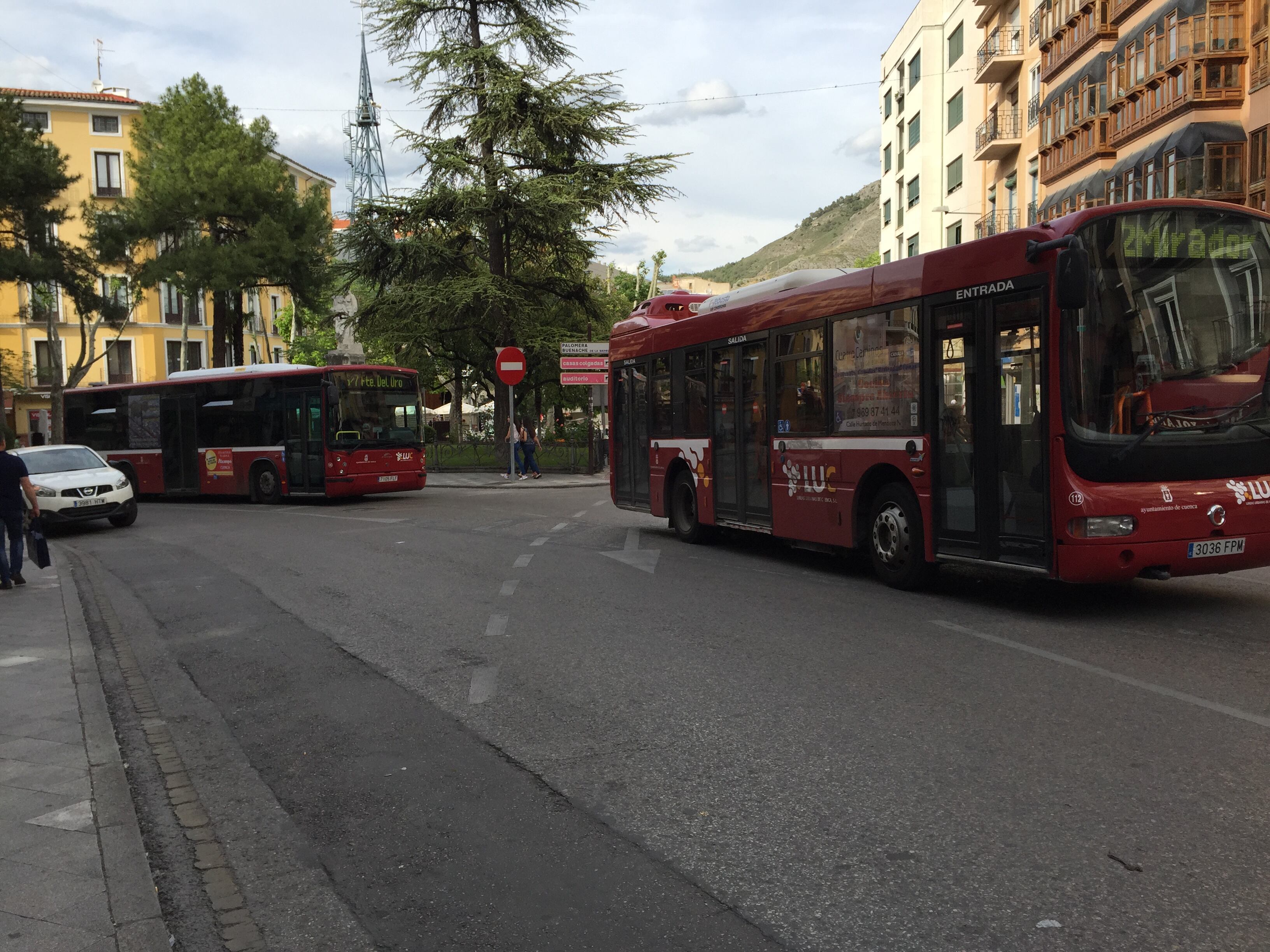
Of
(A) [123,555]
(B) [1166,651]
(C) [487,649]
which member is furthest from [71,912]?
(A) [123,555]

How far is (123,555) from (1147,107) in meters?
27.0

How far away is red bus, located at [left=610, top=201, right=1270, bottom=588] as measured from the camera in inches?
320

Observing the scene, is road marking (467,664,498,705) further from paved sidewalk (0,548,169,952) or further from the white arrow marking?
the white arrow marking

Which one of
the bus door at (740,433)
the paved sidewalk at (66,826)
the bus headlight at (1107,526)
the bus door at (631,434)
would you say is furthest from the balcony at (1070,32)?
the paved sidewalk at (66,826)

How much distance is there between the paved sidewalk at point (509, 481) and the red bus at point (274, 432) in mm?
4545

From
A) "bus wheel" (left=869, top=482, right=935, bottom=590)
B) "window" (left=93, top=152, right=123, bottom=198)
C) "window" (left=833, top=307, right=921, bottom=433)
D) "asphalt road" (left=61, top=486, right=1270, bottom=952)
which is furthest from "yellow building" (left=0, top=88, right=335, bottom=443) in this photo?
"asphalt road" (left=61, top=486, right=1270, bottom=952)

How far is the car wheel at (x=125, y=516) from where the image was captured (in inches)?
779

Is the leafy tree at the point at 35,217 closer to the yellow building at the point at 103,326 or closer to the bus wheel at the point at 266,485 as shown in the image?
the bus wheel at the point at 266,485

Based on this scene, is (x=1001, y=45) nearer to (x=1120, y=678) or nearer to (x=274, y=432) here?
(x=274, y=432)

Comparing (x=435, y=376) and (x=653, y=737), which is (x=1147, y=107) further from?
(x=653, y=737)

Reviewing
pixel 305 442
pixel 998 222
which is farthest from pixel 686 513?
pixel 998 222

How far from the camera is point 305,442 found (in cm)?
2380

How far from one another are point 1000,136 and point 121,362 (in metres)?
51.9

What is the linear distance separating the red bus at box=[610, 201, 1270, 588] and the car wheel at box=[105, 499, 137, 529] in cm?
1380
